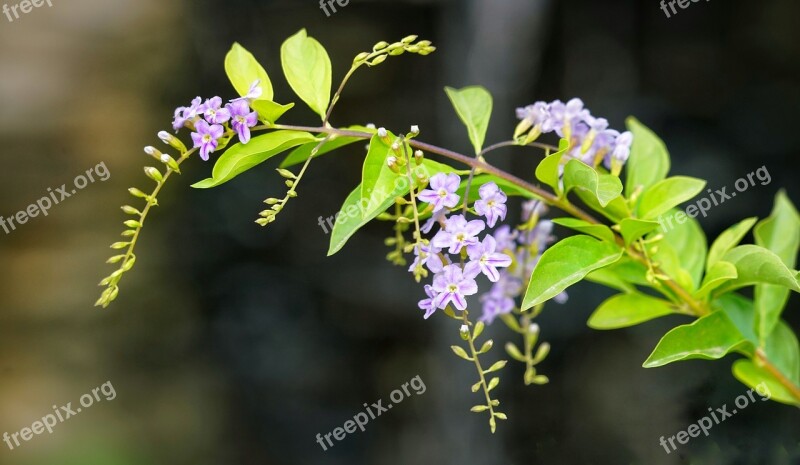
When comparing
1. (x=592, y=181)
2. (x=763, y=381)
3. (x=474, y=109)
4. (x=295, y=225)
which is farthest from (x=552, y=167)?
(x=295, y=225)

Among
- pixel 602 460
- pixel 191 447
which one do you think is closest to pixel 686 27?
pixel 602 460

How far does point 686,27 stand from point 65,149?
1851 millimetres

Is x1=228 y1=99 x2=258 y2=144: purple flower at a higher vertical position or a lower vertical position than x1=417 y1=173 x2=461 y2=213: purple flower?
higher

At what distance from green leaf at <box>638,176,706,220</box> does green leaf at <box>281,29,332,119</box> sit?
0.38 m

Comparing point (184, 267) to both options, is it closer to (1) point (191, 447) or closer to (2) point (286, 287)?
(2) point (286, 287)

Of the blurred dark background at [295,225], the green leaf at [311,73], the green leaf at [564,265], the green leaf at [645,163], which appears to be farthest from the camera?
the blurred dark background at [295,225]

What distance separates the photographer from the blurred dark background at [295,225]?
2188 millimetres

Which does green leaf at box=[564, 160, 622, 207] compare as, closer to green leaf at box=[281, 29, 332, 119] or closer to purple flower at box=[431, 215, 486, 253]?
purple flower at box=[431, 215, 486, 253]

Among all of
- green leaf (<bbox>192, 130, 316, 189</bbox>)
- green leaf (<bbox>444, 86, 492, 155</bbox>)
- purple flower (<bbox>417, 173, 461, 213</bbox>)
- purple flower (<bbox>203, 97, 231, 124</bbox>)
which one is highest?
purple flower (<bbox>203, 97, 231, 124</bbox>)

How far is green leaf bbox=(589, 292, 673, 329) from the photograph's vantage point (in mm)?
924

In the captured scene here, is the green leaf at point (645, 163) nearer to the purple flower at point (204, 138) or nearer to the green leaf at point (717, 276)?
the green leaf at point (717, 276)

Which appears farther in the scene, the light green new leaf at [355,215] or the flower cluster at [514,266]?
the flower cluster at [514,266]

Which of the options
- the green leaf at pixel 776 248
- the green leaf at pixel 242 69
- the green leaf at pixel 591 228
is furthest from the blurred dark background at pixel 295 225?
the green leaf at pixel 591 228

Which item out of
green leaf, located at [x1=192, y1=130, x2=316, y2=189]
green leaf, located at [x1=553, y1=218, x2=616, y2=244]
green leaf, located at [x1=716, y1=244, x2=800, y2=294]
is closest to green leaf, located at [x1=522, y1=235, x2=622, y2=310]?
green leaf, located at [x1=553, y1=218, x2=616, y2=244]
